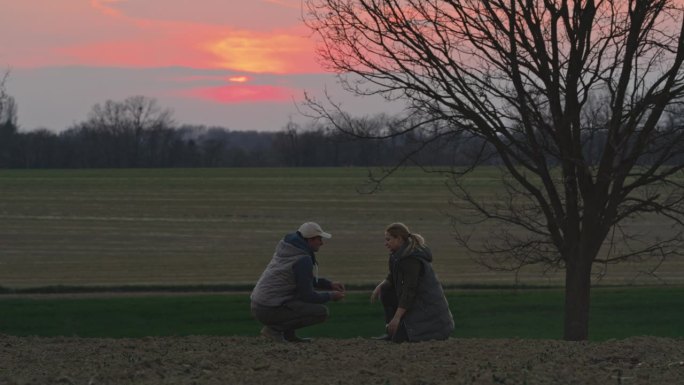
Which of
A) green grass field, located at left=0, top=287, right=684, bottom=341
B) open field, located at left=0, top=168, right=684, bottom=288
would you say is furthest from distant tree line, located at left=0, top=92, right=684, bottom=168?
green grass field, located at left=0, top=287, right=684, bottom=341

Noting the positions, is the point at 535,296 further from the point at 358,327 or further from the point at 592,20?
the point at 592,20

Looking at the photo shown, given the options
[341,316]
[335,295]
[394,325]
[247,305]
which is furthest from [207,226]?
[394,325]

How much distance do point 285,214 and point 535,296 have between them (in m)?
29.1

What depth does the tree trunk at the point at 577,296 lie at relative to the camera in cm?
1105

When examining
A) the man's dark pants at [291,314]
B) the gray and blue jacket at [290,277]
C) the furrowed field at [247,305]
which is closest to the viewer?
the furrowed field at [247,305]

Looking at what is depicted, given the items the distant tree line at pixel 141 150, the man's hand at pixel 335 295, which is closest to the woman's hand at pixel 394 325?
the man's hand at pixel 335 295

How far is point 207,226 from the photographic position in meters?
43.3

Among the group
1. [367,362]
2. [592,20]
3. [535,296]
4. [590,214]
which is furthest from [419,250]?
[535,296]

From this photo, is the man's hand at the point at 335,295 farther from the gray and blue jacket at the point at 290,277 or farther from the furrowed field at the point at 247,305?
the furrowed field at the point at 247,305

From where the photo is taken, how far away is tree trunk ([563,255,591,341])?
11047 mm

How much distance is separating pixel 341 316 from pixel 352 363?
9468mm

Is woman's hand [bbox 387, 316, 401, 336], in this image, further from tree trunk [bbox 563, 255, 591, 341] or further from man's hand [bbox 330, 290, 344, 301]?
tree trunk [bbox 563, 255, 591, 341]

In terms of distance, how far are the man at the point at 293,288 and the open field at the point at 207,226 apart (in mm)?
13858

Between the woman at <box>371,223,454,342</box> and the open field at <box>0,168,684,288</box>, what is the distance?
45.6ft
